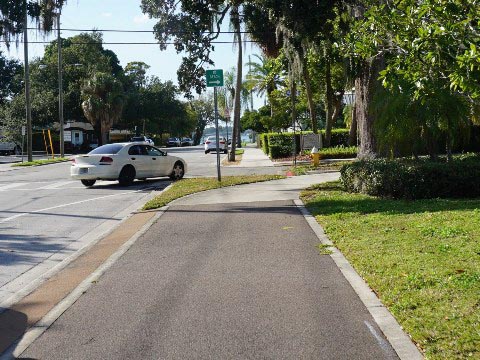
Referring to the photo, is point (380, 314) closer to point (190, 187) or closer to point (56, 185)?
point (190, 187)

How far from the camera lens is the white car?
20.0 meters

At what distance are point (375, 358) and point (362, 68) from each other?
14.5 m

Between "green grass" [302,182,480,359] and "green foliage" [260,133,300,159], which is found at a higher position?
"green foliage" [260,133,300,159]

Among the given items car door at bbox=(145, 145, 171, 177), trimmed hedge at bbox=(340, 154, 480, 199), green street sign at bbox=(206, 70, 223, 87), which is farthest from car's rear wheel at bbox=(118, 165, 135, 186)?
trimmed hedge at bbox=(340, 154, 480, 199)

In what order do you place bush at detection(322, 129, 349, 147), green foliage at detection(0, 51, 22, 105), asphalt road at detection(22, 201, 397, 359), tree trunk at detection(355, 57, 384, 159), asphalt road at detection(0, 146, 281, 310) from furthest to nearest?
green foliage at detection(0, 51, 22, 105), bush at detection(322, 129, 349, 147), tree trunk at detection(355, 57, 384, 159), asphalt road at detection(0, 146, 281, 310), asphalt road at detection(22, 201, 397, 359)

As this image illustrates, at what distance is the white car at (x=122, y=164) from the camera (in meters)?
20.0

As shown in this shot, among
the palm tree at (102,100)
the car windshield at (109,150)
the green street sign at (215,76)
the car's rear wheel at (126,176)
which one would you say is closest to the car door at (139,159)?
the car's rear wheel at (126,176)

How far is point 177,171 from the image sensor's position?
2281 centimetres

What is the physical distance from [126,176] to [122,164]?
0.45 meters

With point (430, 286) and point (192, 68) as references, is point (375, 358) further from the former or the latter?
point (192, 68)

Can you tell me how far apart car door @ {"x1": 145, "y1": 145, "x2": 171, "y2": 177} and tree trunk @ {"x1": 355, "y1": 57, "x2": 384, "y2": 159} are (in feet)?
22.9

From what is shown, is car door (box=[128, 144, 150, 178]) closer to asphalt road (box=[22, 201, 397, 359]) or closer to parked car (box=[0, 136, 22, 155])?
asphalt road (box=[22, 201, 397, 359])

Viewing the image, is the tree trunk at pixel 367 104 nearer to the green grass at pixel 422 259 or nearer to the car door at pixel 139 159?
the green grass at pixel 422 259

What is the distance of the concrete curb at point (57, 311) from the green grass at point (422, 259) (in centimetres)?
321
